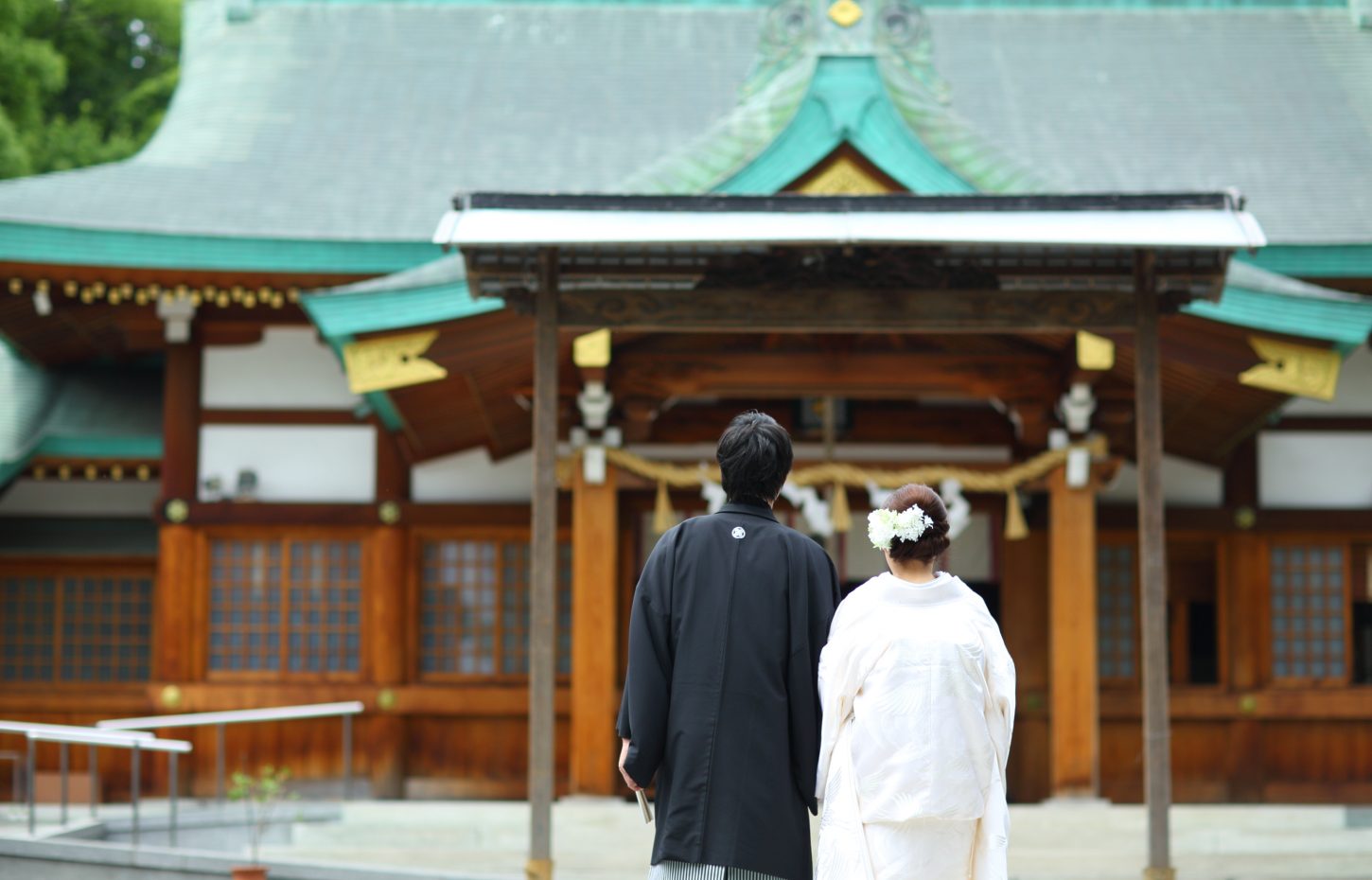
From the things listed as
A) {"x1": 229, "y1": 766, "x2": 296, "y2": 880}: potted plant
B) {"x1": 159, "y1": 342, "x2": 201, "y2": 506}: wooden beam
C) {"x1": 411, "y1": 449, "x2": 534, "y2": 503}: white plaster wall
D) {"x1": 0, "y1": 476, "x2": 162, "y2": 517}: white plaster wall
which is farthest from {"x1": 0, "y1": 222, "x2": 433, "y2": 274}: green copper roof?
{"x1": 229, "y1": 766, "x2": 296, "y2": 880}: potted plant

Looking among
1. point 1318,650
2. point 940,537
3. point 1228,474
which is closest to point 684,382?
point 1228,474

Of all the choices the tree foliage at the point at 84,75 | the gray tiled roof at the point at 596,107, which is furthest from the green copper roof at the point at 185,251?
the tree foliage at the point at 84,75

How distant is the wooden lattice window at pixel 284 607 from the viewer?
39.0ft

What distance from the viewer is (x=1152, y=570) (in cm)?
727

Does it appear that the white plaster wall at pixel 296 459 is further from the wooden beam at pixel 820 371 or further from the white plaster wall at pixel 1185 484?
the white plaster wall at pixel 1185 484

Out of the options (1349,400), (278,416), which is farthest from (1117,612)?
(278,416)

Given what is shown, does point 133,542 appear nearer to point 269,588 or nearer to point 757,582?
point 269,588

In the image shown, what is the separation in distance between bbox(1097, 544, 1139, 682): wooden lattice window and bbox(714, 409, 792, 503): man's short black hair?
8123mm

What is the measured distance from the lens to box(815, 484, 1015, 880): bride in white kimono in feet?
14.3

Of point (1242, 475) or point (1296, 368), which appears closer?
point (1296, 368)

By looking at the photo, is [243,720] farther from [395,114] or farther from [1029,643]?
[395,114]

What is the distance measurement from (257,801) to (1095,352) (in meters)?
5.65

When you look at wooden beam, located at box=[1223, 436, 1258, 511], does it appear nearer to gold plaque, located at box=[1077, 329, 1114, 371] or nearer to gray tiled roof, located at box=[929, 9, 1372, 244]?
gray tiled roof, located at box=[929, 9, 1372, 244]

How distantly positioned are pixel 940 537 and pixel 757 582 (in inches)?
19.8
